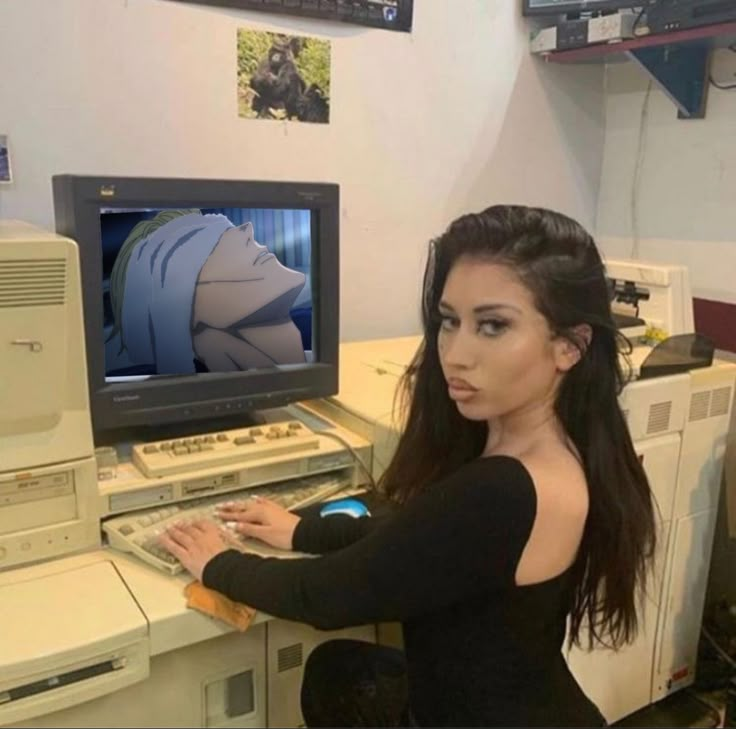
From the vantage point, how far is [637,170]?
7.13ft

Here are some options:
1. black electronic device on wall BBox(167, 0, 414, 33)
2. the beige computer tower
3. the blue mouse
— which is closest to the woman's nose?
the blue mouse

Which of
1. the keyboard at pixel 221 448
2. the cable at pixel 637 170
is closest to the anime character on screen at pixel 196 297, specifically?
the keyboard at pixel 221 448

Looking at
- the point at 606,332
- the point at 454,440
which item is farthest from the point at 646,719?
the point at 606,332

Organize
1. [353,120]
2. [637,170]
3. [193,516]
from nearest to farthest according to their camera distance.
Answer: [193,516] → [353,120] → [637,170]

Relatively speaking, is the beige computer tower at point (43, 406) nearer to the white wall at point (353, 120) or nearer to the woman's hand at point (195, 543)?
the woman's hand at point (195, 543)

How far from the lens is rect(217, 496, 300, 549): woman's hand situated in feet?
3.77

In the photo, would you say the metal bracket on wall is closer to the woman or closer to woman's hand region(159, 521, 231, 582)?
the woman

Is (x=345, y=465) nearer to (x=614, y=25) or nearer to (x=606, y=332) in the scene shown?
(x=606, y=332)

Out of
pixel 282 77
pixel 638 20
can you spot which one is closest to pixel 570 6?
pixel 638 20

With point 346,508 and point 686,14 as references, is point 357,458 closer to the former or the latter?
point 346,508

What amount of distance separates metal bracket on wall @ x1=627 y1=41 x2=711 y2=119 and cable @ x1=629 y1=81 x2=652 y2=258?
168 mm

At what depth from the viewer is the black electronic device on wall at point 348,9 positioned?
163 cm

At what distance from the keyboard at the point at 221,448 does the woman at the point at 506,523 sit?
0.44 ft

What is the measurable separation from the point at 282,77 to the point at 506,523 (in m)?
1.25
